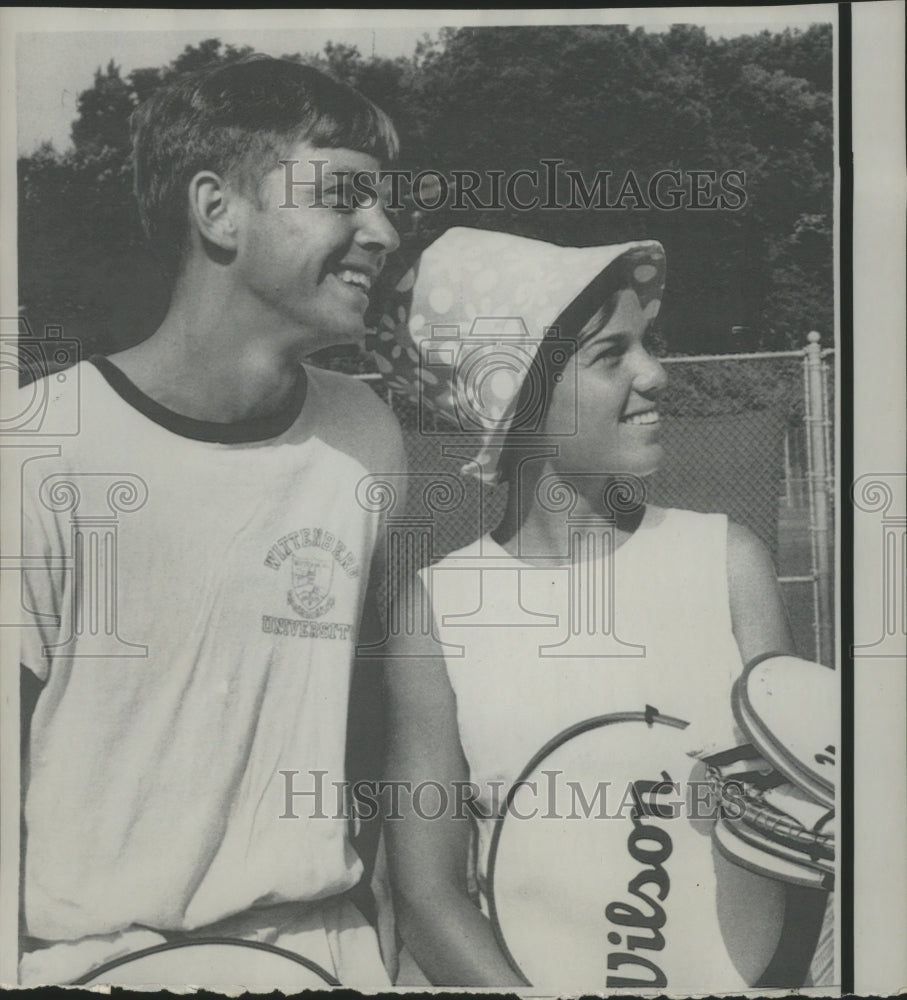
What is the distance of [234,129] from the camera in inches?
109

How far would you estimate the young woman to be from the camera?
2.78 m

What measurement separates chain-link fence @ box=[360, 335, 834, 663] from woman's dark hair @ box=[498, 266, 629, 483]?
198mm

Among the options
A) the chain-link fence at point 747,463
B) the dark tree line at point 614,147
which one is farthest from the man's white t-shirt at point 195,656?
the dark tree line at point 614,147

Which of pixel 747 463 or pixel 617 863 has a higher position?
pixel 747 463

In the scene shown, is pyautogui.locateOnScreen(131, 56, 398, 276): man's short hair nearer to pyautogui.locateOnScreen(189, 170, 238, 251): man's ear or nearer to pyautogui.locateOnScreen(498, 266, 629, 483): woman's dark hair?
pyautogui.locateOnScreen(189, 170, 238, 251): man's ear

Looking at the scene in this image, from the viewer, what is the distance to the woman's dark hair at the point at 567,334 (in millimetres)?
2775

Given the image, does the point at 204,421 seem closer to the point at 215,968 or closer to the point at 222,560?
the point at 222,560

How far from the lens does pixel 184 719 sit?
2777 millimetres

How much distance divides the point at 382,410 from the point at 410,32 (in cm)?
100

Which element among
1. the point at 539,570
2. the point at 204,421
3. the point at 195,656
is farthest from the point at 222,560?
the point at 539,570

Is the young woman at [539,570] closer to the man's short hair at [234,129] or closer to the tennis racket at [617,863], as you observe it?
the tennis racket at [617,863]

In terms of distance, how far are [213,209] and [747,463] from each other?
1.54 metres

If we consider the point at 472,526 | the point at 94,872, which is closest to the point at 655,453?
the point at 472,526

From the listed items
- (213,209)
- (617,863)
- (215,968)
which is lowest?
(215,968)
